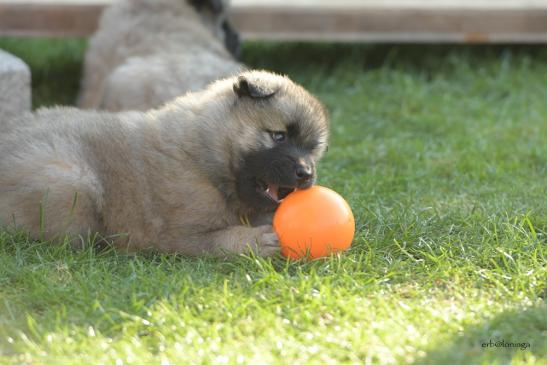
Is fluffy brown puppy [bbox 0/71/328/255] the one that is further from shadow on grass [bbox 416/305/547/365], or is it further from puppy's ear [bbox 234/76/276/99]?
shadow on grass [bbox 416/305/547/365]

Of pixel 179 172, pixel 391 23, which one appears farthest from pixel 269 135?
pixel 391 23

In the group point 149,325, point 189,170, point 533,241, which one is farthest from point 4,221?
point 533,241

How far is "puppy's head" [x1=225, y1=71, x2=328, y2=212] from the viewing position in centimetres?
414

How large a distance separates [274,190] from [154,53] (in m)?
2.98

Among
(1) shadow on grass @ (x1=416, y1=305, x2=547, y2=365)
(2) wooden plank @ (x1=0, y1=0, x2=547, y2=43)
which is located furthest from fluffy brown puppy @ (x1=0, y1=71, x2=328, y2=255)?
(2) wooden plank @ (x1=0, y1=0, x2=547, y2=43)

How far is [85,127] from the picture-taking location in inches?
174

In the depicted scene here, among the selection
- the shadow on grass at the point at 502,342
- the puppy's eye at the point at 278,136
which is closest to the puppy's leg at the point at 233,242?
the puppy's eye at the point at 278,136

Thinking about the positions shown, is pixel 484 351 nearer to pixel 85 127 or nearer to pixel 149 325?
pixel 149 325

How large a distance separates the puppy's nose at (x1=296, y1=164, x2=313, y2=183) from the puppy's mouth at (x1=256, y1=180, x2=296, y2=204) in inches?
4.3

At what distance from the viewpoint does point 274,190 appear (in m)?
4.29

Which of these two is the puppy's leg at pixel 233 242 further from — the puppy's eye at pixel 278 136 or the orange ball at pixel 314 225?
the puppy's eye at pixel 278 136

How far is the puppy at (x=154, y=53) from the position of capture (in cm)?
629

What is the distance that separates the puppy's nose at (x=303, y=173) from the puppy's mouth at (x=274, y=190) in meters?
0.11

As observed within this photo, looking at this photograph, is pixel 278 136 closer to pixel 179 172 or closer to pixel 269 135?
pixel 269 135
